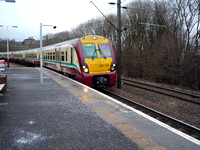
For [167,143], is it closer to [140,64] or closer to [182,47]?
[182,47]

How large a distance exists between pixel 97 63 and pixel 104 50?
946mm

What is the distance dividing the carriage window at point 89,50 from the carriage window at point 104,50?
0.34 meters

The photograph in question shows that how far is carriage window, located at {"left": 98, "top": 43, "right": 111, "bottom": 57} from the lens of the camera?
1129 centimetres

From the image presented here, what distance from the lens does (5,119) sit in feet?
16.7

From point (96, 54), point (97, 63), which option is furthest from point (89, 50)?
point (97, 63)

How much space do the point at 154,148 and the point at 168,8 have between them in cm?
2461

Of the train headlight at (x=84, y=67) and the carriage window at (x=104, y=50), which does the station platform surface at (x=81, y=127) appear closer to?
the train headlight at (x=84, y=67)

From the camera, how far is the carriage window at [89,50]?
11.0 m

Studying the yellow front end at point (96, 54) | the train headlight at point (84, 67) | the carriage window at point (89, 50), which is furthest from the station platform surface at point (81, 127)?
the carriage window at point (89, 50)

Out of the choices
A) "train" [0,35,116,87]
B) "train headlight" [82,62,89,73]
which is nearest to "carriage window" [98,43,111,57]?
"train" [0,35,116,87]

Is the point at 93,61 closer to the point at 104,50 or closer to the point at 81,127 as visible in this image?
the point at 104,50

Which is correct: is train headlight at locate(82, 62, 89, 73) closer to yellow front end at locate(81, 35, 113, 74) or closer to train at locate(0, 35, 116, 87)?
train at locate(0, 35, 116, 87)

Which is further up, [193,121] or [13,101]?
[13,101]

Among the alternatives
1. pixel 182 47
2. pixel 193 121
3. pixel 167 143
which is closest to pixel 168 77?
pixel 182 47
